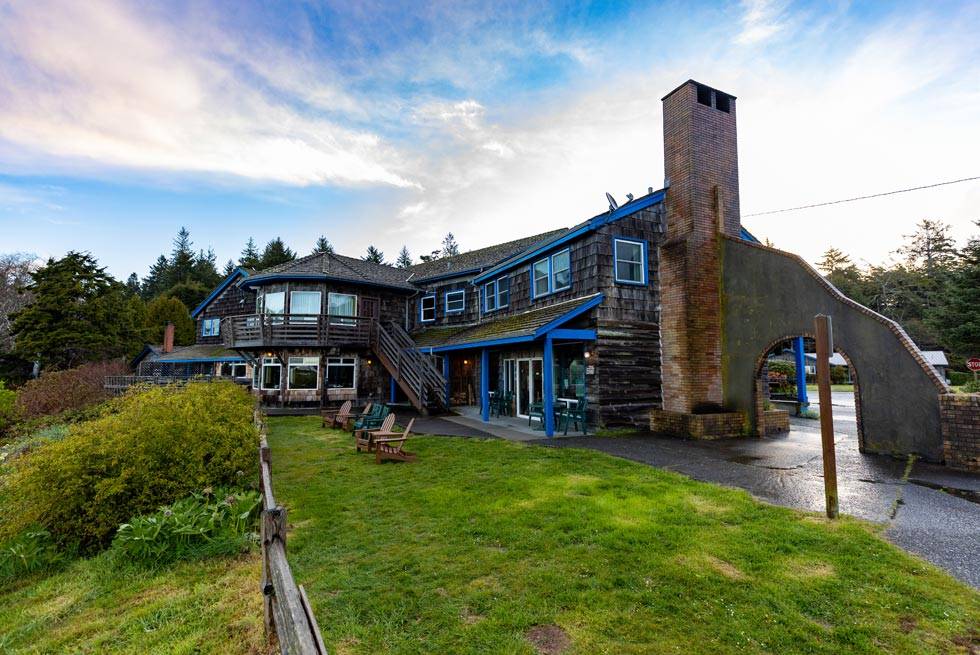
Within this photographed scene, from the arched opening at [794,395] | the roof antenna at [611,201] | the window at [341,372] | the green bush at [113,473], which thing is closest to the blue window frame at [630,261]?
the roof antenna at [611,201]

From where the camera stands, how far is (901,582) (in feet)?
12.0

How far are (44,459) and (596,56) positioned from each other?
15613mm

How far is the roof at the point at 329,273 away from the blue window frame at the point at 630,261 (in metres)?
13.3

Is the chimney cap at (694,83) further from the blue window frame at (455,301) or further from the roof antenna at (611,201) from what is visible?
the blue window frame at (455,301)

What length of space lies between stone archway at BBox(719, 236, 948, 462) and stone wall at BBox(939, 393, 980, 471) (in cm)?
14

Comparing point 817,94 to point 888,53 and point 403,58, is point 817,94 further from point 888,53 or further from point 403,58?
point 403,58

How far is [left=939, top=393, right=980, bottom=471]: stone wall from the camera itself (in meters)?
7.65

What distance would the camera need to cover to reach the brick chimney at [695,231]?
12.4 metres

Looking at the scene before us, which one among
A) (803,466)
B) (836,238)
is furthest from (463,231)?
(803,466)

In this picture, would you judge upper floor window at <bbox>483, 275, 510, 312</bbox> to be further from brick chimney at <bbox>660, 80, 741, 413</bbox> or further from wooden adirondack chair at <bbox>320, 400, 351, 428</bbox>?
wooden adirondack chair at <bbox>320, 400, 351, 428</bbox>

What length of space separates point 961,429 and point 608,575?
28.4 feet

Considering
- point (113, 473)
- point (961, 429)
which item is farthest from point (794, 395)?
point (113, 473)

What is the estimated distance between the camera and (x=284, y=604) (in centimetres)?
218

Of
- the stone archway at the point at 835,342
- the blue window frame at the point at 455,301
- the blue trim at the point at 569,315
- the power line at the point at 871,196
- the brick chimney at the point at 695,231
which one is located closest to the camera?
the stone archway at the point at 835,342
